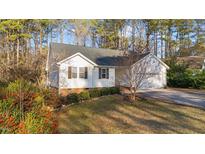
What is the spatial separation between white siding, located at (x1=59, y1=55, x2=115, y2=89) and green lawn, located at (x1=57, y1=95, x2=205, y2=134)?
5193 millimetres

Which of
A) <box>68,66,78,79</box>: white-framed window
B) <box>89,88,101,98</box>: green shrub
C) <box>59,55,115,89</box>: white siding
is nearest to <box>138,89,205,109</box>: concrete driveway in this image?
<box>89,88,101,98</box>: green shrub

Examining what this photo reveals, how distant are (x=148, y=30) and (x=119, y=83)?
16.8 feet

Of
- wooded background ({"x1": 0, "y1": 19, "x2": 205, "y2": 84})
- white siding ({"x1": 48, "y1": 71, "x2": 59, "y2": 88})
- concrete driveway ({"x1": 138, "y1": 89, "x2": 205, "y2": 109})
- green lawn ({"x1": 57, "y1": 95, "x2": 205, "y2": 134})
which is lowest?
green lawn ({"x1": 57, "y1": 95, "x2": 205, "y2": 134})

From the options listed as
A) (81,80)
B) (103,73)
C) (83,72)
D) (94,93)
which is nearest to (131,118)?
(94,93)

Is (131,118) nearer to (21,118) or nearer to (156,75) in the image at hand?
(21,118)

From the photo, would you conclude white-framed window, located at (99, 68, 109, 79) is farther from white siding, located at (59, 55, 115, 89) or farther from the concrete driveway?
the concrete driveway

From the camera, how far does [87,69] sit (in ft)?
49.6

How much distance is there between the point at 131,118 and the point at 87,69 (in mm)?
8411

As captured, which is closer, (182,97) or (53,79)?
(182,97)

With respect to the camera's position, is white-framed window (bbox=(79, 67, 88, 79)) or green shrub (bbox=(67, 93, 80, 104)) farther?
white-framed window (bbox=(79, 67, 88, 79))

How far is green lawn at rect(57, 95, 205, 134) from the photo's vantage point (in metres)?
5.96

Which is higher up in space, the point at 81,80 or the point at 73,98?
the point at 81,80

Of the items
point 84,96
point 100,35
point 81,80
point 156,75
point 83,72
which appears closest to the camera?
point 84,96
